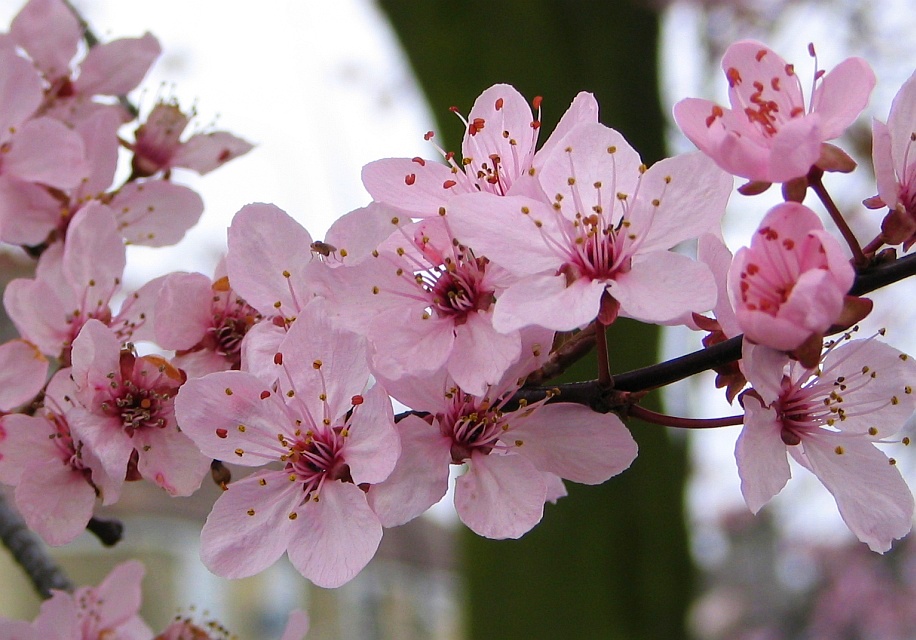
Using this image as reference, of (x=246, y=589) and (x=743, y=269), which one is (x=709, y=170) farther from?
(x=246, y=589)

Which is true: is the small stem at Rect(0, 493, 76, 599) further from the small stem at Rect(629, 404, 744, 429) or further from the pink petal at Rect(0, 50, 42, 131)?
the small stem at Rect(629, 404, 744, 429)

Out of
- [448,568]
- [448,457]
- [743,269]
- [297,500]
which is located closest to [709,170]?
[743,269]

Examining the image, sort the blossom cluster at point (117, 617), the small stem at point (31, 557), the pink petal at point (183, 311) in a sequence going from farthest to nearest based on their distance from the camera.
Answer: the small stem at point (31, 557)
the blossom cluster at point (117, 617)
the pink petal at point (183, 311)

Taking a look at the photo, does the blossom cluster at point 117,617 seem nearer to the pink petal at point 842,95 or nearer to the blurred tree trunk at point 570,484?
the pink petal at point 842,95

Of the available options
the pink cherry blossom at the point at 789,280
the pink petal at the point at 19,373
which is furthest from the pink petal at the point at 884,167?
the pink petal at the point at 19,373

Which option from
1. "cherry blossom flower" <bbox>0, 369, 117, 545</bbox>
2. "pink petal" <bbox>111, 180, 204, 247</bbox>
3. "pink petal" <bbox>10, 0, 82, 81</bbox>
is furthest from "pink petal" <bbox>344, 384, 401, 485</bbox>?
"pink petal" <bbox>10, 0, 82, 81</bbox>

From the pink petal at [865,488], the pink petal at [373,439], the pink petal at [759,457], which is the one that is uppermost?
the pink petal at [373,439]
